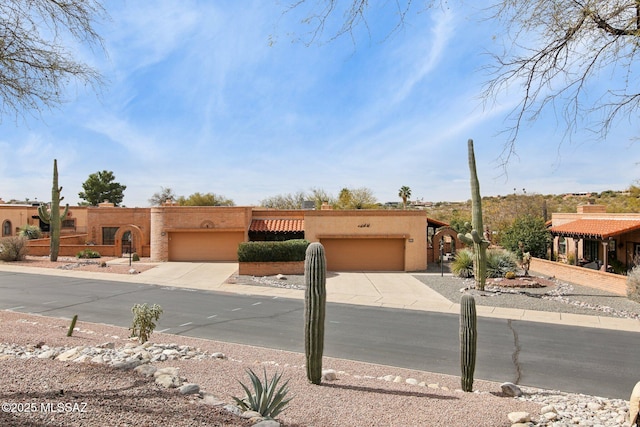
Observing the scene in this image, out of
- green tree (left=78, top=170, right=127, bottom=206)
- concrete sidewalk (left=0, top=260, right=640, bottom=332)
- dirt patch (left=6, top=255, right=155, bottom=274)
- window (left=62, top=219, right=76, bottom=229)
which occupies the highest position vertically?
green tree (left=78, top=170, right=127, bottom=206)

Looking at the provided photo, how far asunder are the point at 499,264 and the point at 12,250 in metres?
32.3

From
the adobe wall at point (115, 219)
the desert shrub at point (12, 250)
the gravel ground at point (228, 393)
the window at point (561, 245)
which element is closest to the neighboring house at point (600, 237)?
the window at point (561, 245)

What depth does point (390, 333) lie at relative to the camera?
516 inches

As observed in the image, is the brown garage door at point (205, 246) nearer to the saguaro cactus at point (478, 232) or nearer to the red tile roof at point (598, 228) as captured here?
the saguaro cactus at point (478, 232)

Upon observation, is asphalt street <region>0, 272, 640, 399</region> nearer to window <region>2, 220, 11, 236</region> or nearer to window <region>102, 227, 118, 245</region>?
window <region>102, 227, 118, 245</region>

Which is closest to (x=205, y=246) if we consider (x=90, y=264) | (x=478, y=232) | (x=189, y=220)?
(x=189, y=220)

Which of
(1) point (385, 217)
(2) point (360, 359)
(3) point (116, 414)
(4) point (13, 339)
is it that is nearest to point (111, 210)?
(1) point (385, 217)

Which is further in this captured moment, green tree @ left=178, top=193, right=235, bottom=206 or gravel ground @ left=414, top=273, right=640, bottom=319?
green tree @ left=178, top=193, right=235, bottom=206

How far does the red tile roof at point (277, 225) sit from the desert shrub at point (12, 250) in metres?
A: 16.3

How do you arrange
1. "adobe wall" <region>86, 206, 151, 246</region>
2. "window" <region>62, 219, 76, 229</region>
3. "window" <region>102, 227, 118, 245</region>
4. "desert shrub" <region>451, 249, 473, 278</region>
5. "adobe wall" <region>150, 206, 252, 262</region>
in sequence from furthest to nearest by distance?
"window" <region>62, 219, 76, 229</region>, "window" <region>102, 227, 118, 245</region>, "adobe wall" <region>86, 206, 151, 246</region>, "adobe wall" <region>150, 206, 252, 262</region>, "desert shrub" <region>451, 249, 473, 278</region>

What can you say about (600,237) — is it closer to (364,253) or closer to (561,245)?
(364,253)

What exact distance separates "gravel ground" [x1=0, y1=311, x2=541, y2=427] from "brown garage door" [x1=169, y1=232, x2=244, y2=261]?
75.5ft

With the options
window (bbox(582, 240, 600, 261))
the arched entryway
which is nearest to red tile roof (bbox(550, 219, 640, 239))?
window (bbox(582, 240, 600, 261))

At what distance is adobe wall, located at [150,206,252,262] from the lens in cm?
3167
